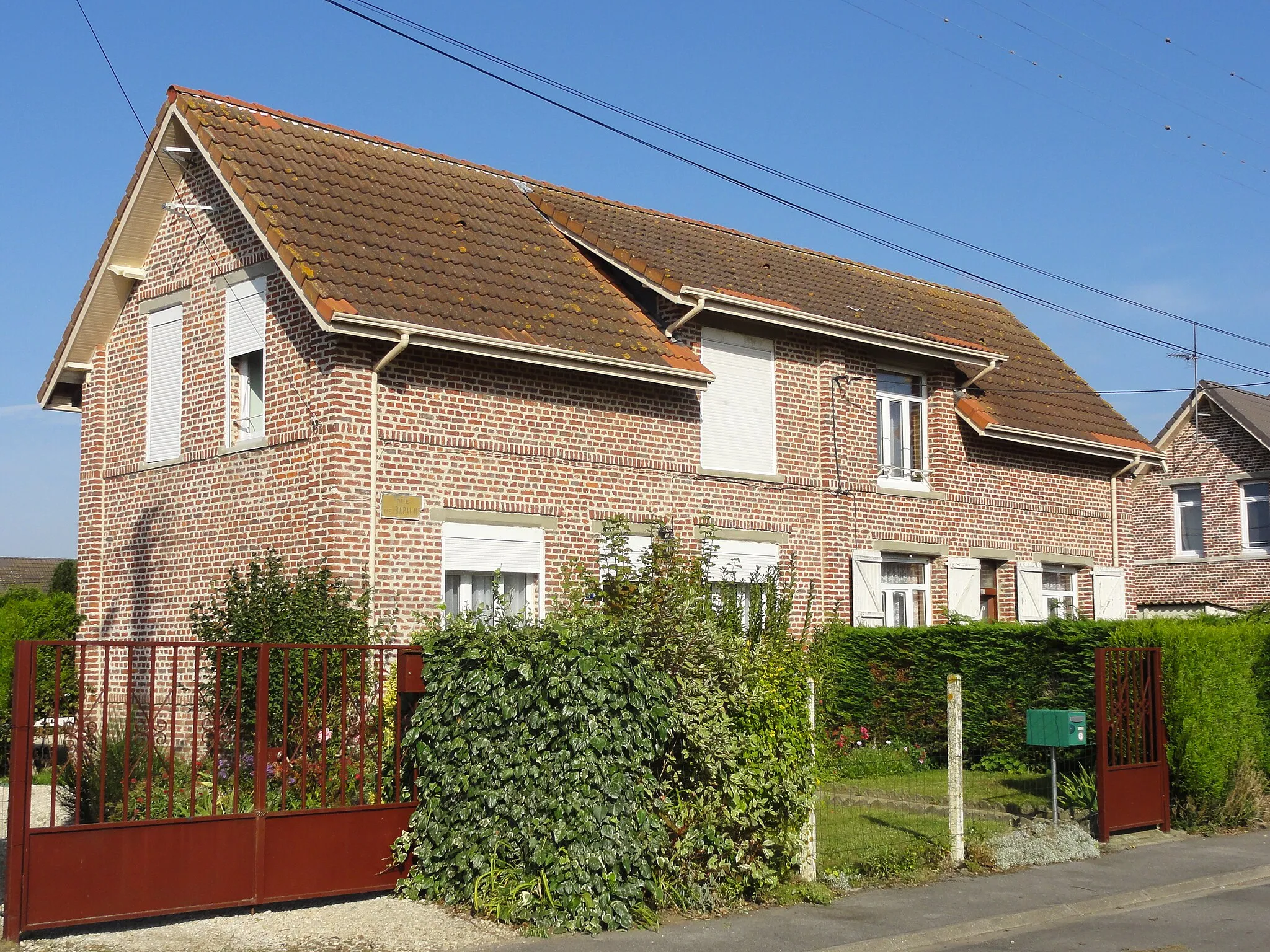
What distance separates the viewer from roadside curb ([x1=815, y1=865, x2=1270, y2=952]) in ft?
29.8

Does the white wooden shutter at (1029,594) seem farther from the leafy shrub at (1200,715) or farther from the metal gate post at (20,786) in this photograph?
the metal gate post at (20,786)

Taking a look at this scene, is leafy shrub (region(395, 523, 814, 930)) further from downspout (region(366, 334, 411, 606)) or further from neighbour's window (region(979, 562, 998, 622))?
neighbour's window (region(979, 562, 998, 622))

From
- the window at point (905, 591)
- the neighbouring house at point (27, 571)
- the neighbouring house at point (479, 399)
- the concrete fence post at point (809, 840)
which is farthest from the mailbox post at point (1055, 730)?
the neighbouring house at point (27, 571)

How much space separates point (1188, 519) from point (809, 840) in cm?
2752

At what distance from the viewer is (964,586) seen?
2036cm

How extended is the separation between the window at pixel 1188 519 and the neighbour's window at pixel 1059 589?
13.5m

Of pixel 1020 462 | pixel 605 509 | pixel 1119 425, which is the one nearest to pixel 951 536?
pixel 1020 462

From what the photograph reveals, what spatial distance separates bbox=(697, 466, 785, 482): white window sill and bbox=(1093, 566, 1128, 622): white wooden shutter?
7.28 meters

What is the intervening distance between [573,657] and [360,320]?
564 centimetres

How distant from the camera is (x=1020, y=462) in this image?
21984 millimetres

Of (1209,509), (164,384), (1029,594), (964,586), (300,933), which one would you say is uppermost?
(164,384)

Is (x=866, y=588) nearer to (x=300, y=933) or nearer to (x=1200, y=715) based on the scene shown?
(x=1200, y=715)

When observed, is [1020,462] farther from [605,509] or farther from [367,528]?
[367,528]

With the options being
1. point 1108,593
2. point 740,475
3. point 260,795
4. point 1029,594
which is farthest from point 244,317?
point 1108,593
